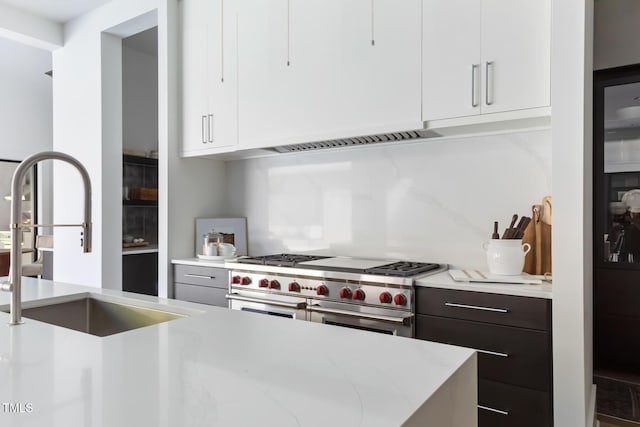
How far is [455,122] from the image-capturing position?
2.05 m

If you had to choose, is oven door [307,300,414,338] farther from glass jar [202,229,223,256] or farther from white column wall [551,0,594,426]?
glass jar [202,229,223,256]

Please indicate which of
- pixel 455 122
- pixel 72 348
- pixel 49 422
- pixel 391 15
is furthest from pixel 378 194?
pixel 49 422

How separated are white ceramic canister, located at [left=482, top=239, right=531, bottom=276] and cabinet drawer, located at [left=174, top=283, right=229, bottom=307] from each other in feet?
4.97

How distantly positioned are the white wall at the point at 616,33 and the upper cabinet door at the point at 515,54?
1.34 m

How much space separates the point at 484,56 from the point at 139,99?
151 inches

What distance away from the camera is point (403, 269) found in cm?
215

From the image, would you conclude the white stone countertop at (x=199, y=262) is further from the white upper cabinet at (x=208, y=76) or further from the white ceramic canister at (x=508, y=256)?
the white ceramic canister at (x=508, y=256)

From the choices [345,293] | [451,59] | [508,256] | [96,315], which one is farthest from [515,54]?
[96,315]

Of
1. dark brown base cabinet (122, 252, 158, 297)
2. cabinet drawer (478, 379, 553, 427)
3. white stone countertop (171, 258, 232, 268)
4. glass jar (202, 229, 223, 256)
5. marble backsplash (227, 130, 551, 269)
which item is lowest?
cabinet drawer (478, 379, 553, 427)

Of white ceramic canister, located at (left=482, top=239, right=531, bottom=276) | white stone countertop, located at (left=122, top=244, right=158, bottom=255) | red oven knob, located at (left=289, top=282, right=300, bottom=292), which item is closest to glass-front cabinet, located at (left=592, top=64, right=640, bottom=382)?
white ceramic canister, located at (left=482, top=239, right=531, bottom=276)

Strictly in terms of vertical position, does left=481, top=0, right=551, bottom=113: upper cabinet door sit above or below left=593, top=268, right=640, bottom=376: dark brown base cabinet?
above

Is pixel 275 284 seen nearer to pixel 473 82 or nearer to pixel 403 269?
pixel 403 269

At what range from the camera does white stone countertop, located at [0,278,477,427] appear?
0.69m

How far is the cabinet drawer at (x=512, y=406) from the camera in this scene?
5.70 ft
